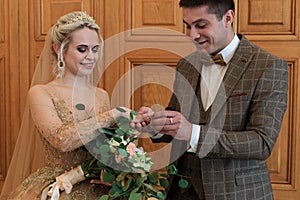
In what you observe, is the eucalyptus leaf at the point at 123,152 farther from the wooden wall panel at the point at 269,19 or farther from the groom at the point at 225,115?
the wooden wall panel at the point at 269,19

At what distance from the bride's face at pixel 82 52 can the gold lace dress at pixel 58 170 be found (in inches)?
5.4

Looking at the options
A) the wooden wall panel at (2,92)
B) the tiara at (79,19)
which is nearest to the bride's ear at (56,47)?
the tiara at (79,19)

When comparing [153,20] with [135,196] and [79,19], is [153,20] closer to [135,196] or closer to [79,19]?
[79,19]

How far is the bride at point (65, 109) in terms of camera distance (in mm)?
1714

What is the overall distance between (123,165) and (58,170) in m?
0.39

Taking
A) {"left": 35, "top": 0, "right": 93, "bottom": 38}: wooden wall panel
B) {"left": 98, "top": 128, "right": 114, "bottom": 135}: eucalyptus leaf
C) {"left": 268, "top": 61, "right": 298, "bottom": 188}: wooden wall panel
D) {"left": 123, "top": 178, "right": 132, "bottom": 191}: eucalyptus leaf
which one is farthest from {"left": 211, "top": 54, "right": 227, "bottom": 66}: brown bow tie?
{"left": 35, "top": 0, "right": 93, "bottom": 38}: wooden wall panel

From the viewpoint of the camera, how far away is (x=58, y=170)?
1823mm

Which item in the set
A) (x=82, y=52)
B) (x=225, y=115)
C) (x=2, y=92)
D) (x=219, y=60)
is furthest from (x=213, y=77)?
(x=2, y=92)

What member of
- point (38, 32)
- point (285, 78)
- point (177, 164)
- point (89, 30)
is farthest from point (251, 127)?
point (38, 32)

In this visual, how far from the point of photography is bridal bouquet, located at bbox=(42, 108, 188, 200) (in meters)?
1.52

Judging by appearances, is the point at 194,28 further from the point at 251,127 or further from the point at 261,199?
the point at 261,199

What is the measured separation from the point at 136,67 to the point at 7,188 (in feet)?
2.98

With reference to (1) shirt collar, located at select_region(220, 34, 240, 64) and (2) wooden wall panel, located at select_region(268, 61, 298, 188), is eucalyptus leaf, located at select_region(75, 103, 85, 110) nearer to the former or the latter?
(1) shirt collar, located at select_region(220, 34, 240, 64)

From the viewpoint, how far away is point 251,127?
171 cm
